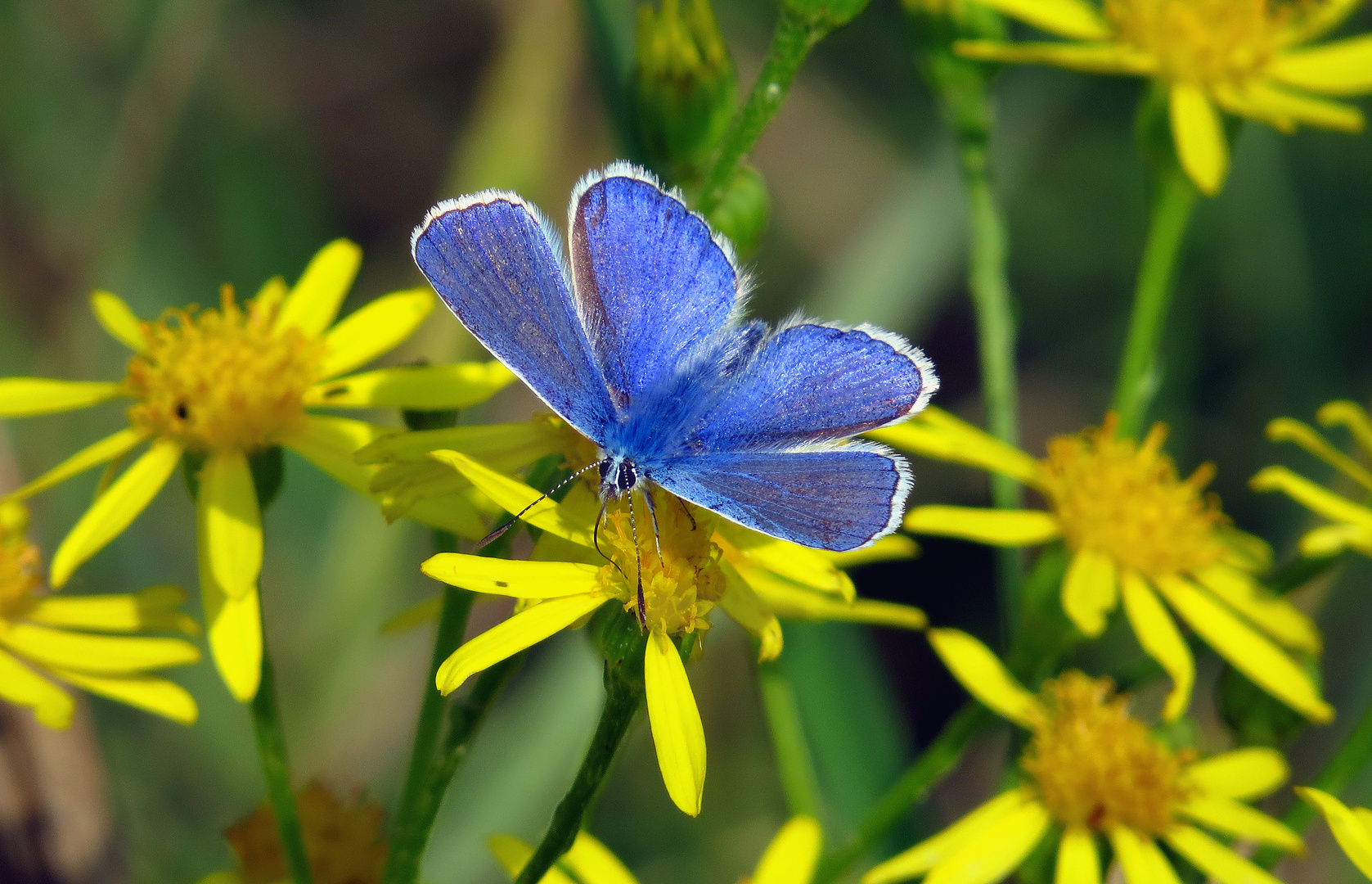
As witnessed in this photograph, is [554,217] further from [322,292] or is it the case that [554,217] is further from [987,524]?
[987,524]

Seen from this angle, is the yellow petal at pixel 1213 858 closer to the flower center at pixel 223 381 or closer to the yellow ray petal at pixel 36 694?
the flower center at pixel 223 381

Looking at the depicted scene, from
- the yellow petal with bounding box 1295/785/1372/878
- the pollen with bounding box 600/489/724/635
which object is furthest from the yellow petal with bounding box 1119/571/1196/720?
the pollen with bounding box 600/489/724/635

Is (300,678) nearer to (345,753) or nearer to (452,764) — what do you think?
(345,753)

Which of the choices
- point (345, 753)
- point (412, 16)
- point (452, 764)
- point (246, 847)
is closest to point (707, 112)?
point (452, 764)

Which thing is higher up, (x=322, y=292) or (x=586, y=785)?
(x=322, y=292)

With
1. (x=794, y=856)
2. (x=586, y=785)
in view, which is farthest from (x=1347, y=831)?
(x=586, y=785)

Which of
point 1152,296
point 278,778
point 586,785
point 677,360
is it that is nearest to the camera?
point 586,785

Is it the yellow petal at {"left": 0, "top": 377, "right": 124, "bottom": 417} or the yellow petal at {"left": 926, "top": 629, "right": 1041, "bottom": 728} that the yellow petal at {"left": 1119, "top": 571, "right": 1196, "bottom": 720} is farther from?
the yellow petal at {"left": 0, "top": 377, "right": 124, "bottom": 417}

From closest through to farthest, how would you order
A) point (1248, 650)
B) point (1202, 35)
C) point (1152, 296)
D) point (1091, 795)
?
1. point (1091, 795)
2. point (1248, 650)
3. point (1152, 296)
4. point (1202, 35)
